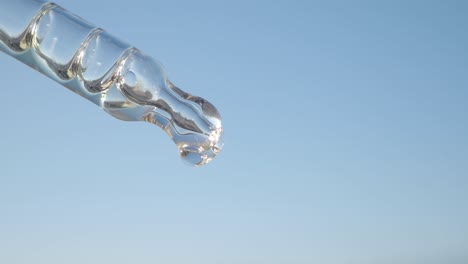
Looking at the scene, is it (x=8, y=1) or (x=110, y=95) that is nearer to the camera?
(x=8, y=1)

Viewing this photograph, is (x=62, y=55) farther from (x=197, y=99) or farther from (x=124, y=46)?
(x=197, y=99)

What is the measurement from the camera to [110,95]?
176cm

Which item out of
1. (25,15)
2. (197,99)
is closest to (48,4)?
(25,15)

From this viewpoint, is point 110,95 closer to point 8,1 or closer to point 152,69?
point 152,69

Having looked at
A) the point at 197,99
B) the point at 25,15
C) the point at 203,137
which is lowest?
the point at 203,137

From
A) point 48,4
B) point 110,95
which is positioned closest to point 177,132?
point 110,95

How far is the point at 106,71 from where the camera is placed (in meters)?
1.72

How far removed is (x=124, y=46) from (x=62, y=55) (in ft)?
0.52

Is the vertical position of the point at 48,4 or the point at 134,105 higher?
the point at 48,4

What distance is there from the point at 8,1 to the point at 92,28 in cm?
22

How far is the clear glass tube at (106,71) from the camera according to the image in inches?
65.0

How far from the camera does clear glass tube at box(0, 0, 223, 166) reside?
65.0 inches

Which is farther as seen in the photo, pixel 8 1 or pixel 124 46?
pixel 124 46

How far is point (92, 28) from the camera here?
5.65ft
